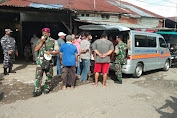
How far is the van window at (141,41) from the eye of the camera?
6.03 m

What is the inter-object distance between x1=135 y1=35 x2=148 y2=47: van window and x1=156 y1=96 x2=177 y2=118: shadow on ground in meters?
2.65

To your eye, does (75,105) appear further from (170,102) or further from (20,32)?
(20,32)

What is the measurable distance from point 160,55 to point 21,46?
38.9 ft

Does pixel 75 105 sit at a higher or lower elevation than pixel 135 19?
lower

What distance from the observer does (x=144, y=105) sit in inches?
145

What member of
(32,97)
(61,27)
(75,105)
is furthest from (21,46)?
(75,105)

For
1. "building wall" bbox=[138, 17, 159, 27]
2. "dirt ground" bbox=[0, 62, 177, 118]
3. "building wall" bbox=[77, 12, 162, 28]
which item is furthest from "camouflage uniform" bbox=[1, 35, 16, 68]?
"building wall" bbox=[138, 17, 159, 27]

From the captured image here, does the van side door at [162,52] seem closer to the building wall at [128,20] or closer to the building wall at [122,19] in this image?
the building wall at [122,19]

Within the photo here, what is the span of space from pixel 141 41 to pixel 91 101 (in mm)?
3637

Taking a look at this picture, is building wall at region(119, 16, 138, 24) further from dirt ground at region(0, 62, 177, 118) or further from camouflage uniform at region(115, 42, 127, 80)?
dirt ground at region(0, 62, 177, 118)

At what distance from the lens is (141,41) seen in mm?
6223

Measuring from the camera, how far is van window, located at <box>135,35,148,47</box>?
6.03m

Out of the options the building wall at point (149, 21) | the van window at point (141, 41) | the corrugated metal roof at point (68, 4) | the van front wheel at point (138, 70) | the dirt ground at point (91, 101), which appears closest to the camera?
the dirt ground at point (91, 101)

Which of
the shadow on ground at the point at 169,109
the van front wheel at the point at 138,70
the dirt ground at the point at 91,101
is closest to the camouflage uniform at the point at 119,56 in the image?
the dirt ground at the point at 91,101
